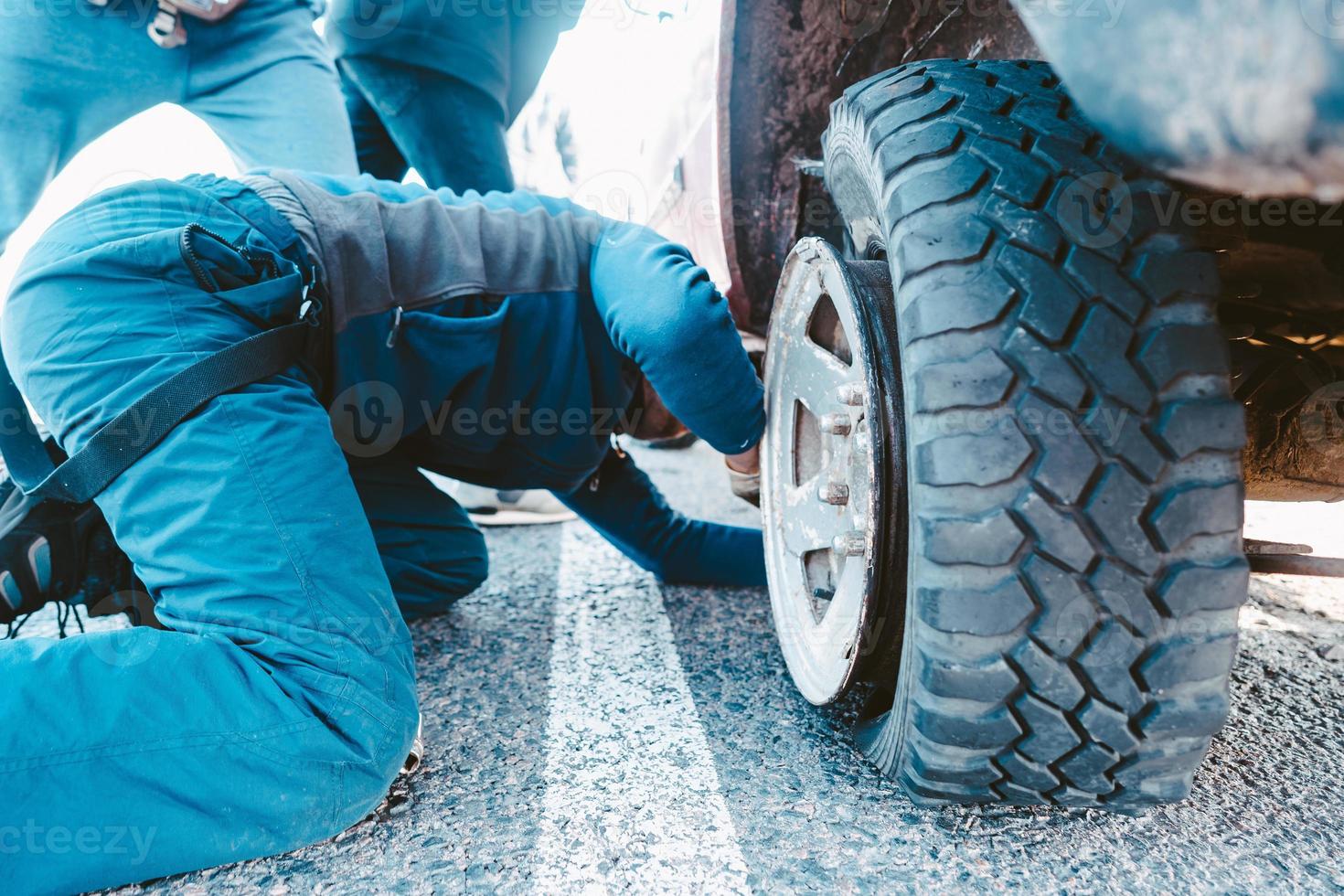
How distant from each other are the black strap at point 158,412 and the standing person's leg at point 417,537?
531 millimetres

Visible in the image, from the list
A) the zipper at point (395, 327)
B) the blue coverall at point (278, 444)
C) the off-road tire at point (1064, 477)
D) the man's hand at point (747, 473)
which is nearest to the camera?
the off-road tire at point (1064, 477)

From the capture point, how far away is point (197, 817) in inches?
39.4

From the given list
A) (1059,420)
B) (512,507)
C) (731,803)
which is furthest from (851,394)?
(512,507)

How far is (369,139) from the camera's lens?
2914 mm

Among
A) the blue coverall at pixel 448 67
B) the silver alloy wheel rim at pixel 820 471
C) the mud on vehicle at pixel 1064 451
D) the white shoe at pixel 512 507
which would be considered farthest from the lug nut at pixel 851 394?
the blue coverall at pixel 448 67

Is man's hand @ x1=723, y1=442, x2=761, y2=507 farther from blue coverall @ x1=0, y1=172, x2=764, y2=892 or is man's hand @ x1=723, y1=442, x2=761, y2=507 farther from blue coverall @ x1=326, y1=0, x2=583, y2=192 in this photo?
blue coverall @ x1=326, y1=0, x2=583, y2=192

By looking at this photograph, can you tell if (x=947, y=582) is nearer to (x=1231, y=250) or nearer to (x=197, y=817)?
(x=1231, y=250)

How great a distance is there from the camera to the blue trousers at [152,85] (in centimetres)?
186

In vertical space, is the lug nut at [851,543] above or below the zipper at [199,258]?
below

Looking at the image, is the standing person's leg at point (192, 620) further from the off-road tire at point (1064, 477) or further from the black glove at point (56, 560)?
the off-road tire at point (1064, 477)

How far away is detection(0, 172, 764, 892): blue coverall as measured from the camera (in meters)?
0.99

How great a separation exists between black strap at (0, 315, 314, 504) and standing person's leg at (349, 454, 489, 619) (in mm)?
531

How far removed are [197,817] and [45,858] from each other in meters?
0.15

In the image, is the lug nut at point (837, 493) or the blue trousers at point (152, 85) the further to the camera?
the blue trousers at point (152, 85)
